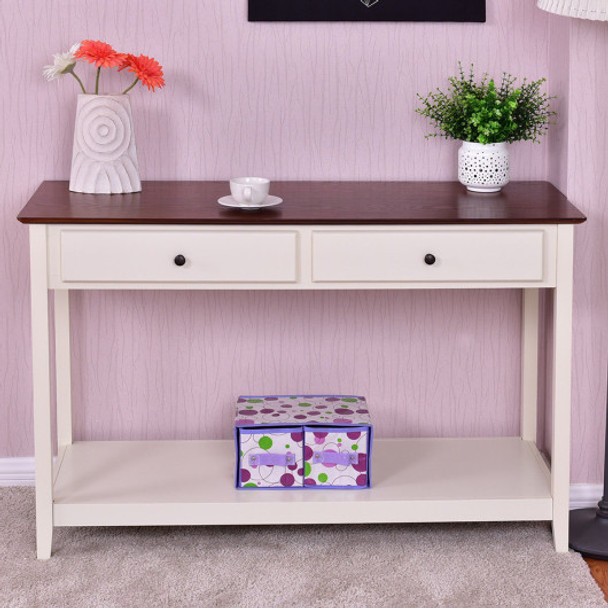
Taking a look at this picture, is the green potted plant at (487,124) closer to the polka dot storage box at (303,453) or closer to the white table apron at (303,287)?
the white table apron at (303,287)

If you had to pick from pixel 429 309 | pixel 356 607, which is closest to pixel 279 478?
pixel 356 607

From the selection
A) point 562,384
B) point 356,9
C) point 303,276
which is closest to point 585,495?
point 562,384

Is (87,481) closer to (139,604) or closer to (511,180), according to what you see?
(139,604)

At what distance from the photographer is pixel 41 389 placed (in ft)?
8.95

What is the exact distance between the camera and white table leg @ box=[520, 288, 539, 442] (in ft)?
10.2

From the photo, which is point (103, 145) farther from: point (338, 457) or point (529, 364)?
point (529, 364)

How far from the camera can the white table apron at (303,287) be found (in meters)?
2.65

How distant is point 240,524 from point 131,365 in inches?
21.8

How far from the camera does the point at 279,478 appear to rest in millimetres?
2895

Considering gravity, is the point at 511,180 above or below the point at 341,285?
above

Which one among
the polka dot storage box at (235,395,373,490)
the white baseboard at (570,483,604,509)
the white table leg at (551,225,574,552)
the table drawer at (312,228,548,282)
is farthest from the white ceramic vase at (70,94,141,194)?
the white baseboard at (570,483,604,509)

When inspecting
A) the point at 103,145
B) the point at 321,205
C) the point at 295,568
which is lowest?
the point at 295,568

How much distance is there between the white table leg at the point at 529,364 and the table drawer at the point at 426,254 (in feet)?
1.46

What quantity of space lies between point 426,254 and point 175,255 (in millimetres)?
542
